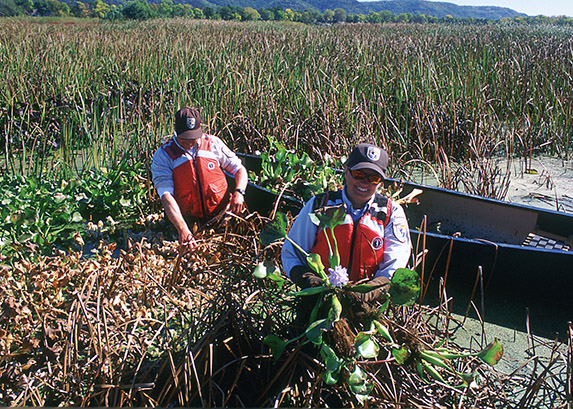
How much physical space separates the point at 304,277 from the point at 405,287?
1.33 ft

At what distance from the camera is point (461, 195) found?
404 cm

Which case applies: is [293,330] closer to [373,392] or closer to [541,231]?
[373,392]

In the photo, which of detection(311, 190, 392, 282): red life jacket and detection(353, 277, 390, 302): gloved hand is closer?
detection(353, 277, 390, 302): gloved hand

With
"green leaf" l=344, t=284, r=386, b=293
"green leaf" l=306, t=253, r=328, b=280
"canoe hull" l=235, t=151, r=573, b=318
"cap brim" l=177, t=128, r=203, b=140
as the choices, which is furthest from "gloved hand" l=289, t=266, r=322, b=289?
"cap brim" l=177, t=128, r=203, b=140

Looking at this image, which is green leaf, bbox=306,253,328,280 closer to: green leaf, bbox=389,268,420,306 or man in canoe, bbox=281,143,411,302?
man in canoe, bbox=281,143,411,302

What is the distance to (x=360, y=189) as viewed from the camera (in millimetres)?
2291

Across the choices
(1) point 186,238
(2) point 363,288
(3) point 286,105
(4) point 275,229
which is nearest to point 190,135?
(1) point 186,238

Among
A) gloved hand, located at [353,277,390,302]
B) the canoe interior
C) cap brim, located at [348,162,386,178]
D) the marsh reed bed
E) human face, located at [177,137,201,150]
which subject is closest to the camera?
gloved hand, located at [353,277,390,302]

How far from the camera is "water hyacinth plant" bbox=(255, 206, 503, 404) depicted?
75.9 inches

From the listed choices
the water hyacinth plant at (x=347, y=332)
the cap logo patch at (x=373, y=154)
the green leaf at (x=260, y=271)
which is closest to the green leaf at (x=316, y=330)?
the water hyacinth plant at (x=347, y=332)

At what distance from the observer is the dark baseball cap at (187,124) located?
3482mm

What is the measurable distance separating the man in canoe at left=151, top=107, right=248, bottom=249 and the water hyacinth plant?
5.27 feet

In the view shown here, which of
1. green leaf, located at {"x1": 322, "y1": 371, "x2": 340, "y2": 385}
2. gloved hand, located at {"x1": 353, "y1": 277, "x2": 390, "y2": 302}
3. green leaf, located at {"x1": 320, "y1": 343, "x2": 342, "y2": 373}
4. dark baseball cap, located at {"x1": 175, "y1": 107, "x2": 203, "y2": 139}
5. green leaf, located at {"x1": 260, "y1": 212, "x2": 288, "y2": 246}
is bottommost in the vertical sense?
green leaf, located at {"x1": 322, "y1": 371, "x2": 340, "y2": 385}

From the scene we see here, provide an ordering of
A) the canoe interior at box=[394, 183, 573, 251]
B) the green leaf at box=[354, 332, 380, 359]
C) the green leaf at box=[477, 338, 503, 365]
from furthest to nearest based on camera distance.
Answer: the canoe interior at box=[394, 183, 573, 251], the green leaf at box=[477, 338, 503, 365], the green leaf at box=[354, 332, 380, 359]
